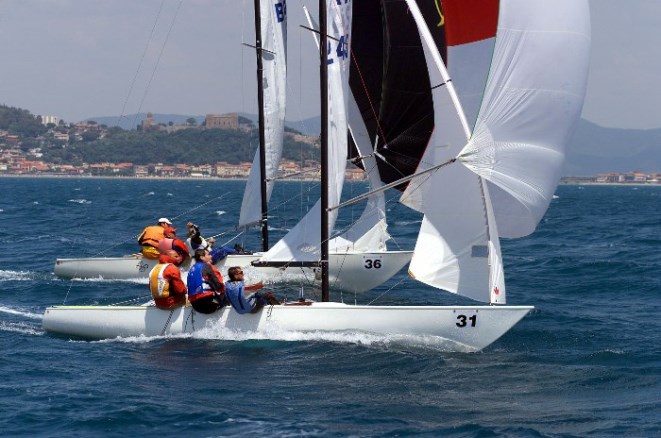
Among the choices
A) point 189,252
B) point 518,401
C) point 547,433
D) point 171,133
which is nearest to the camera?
point 547,433

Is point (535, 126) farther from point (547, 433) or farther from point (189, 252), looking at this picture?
point (189, 252)

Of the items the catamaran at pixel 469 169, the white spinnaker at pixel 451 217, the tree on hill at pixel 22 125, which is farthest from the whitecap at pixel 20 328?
the tree on hill at pixel 22 125

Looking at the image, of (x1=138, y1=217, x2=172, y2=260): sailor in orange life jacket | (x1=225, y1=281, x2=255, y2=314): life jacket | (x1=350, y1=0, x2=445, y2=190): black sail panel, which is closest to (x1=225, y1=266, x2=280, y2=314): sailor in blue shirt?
(x1=225, y1=281, x2=255, y2=314): life jacket

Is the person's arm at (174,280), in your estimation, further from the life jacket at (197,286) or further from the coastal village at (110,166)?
the coastal village at (110,166)

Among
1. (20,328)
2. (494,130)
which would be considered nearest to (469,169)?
(494,130)

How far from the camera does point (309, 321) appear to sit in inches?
599

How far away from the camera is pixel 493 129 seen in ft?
46.8

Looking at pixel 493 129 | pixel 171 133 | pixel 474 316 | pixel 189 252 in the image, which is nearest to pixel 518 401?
pixel 474 316

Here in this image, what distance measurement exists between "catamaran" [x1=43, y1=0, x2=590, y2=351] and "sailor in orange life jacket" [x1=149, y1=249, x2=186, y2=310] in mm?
132

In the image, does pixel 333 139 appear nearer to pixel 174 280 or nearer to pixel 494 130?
pixel 494 130

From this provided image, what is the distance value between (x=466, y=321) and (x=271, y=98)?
30.4ft

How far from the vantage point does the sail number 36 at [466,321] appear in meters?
14.7

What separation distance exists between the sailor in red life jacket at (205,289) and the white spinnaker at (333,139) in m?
1.83

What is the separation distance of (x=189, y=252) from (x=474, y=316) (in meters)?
8.15
